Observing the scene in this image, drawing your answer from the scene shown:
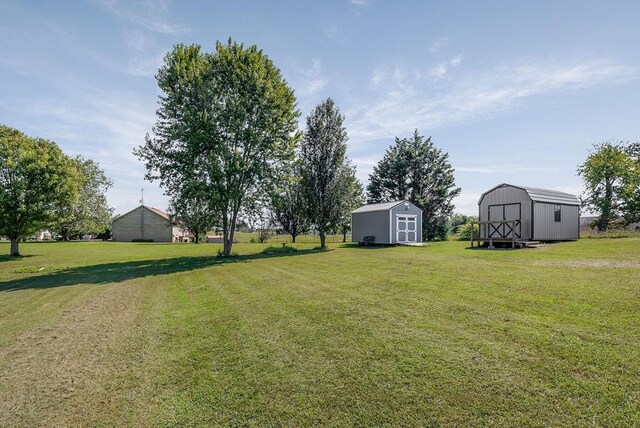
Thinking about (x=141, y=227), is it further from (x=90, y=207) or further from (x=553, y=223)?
(x=553, y=223)

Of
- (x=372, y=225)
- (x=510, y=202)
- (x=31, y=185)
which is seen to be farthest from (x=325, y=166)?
(x=31, y=185)

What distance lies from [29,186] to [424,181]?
44629mm

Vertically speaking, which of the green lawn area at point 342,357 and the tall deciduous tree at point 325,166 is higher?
the tall deciduous tree at point 325,166

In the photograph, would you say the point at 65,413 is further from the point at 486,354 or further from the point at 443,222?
the point at 443,222

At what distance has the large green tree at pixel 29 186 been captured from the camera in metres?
26.1

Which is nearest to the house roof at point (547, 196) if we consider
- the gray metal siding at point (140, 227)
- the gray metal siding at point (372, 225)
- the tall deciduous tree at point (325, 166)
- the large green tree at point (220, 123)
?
the gray metal siding at point (372, 225)

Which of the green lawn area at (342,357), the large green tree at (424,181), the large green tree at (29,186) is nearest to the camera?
the green lawn area at (342,357)

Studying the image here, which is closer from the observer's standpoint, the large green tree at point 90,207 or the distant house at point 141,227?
the large green tree at point 90,207

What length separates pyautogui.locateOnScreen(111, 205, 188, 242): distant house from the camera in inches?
2372

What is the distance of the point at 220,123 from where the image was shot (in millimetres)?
22438

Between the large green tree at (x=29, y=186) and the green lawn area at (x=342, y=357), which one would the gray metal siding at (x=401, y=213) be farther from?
the large green tree at (x=29, y=186)

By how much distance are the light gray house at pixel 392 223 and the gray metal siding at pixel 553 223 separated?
35.4 ft

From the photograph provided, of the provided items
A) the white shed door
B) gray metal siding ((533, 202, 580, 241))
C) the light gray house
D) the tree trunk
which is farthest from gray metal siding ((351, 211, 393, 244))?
the tree trunk

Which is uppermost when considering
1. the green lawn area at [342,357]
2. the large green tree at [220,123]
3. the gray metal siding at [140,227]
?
the large green tree at [220,123]
